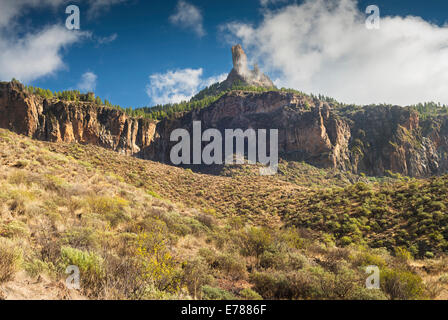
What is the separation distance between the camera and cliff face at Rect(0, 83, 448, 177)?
57656 mm

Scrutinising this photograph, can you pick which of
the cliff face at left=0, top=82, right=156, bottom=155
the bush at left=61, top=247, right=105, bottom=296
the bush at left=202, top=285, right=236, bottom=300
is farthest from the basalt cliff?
the bush at left=202, top=285, right=236, bottom=300

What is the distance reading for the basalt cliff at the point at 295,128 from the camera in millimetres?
56188

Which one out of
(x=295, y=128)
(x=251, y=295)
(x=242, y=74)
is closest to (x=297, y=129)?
(x=295, y=128)

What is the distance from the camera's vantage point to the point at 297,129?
224ft

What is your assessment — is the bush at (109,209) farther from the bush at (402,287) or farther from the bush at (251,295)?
the bush at (402,287)

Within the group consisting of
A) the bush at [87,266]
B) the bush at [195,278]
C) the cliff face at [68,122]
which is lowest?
the bush at [195,278]

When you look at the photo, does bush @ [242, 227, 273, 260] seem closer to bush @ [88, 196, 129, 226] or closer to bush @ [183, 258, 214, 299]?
bush @ [183, 258, 214, 299]

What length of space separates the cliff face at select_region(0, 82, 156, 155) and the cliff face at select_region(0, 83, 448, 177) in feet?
0.67

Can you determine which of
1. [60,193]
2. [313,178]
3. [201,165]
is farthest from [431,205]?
[201,165]

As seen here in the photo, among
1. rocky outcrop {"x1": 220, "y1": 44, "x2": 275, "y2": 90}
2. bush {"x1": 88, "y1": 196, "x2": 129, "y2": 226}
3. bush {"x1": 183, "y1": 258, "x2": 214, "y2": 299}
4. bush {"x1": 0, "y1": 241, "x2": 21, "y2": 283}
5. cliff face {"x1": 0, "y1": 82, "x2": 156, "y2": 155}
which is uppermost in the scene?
rocky outcrop {"x1": 220, "y1": 44, "x2": 275, "y2": 90}

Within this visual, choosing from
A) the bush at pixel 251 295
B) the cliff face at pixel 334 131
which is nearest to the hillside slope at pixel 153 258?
the bush at pixel 251 295

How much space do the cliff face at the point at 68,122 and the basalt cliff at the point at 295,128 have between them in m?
0.20

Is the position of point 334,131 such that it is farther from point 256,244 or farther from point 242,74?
point 242,74

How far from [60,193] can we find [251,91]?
281 feet
